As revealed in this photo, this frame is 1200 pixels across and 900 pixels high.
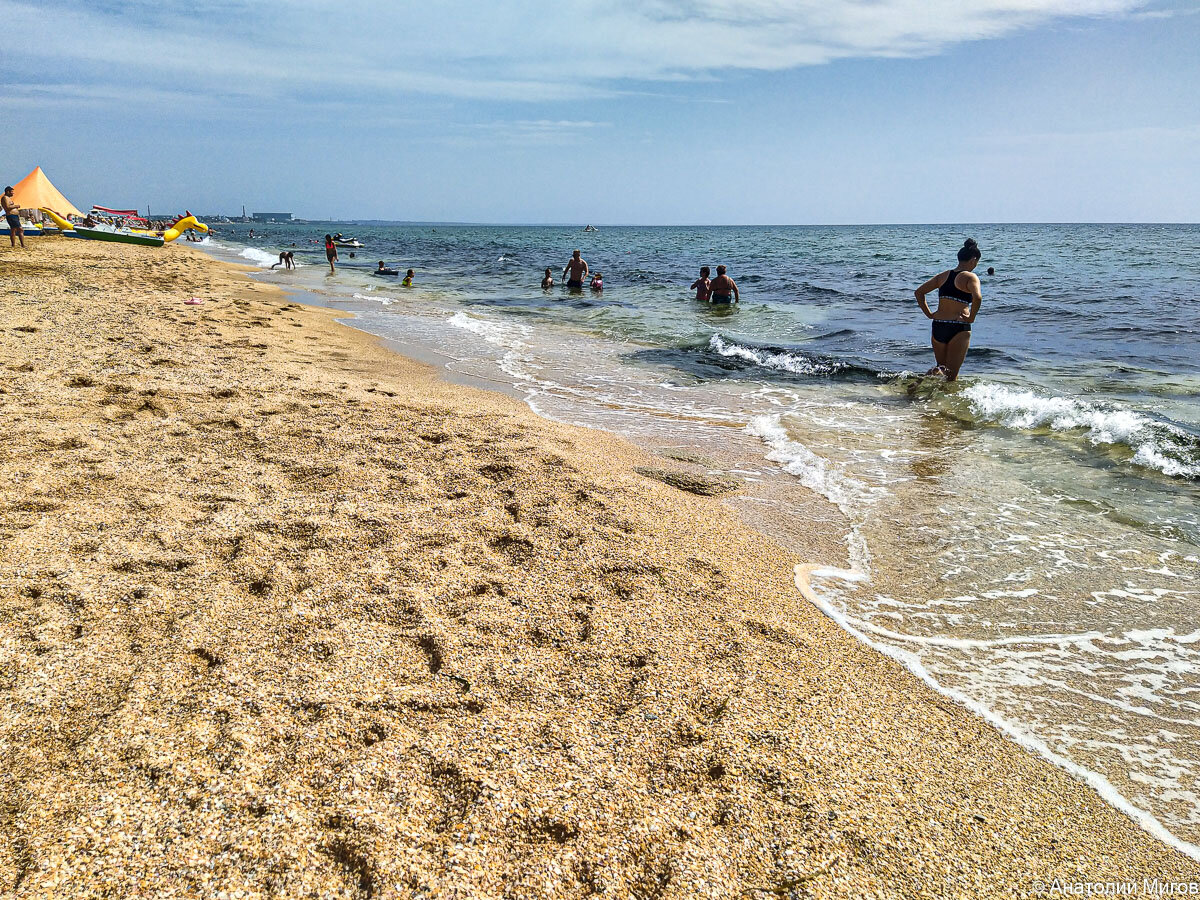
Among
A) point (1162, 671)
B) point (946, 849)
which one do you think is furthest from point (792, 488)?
point (946, 849)

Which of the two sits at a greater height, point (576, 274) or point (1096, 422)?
point (576, 274)

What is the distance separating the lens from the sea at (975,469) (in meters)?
3.12

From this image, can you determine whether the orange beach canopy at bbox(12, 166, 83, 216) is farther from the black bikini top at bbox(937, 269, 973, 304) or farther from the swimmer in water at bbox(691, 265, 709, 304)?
the black bikini top at bbox(937, 269, 973, 304)

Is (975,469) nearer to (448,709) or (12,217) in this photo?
(448,709)

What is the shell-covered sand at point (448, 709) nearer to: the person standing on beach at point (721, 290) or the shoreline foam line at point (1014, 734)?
the shoreline foam line at point (1014, 734)

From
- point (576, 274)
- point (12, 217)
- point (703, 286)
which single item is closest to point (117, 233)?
point (12, 217)

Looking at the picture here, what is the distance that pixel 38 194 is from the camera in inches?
1128

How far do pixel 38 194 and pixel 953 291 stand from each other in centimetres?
3829

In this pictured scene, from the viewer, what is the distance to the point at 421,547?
3.67 meters

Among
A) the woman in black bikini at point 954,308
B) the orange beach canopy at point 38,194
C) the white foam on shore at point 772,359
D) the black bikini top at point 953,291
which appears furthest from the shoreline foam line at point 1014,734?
the orange beach canopy at point 38,194

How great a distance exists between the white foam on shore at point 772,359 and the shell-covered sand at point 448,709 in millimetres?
7509

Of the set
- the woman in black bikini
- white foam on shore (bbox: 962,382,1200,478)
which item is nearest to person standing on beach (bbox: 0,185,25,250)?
the woman in black bikini

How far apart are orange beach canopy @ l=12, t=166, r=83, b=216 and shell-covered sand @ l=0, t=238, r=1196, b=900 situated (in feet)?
110

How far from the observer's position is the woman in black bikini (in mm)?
8898
